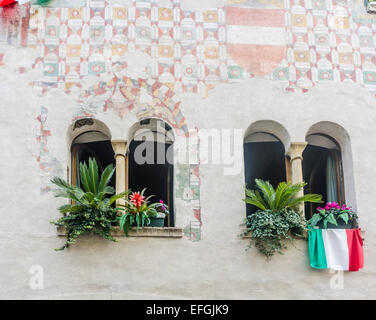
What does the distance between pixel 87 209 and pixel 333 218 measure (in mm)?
4003

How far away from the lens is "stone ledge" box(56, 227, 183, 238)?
13133mm

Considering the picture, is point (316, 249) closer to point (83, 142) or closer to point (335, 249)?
point (335, 249)

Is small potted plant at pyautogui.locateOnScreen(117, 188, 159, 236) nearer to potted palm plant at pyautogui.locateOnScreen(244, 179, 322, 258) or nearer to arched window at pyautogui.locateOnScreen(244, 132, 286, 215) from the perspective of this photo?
potted palm plant at pyautogui.locateOnScreen(244, 179, 322, 258)

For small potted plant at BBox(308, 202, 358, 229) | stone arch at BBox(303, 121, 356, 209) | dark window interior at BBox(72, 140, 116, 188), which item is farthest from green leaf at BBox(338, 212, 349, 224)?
dark window interior at BBox(72, 140, 116, 188)

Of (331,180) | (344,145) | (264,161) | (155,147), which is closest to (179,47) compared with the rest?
(155,147)

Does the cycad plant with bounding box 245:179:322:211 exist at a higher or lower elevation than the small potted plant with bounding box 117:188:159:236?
higher

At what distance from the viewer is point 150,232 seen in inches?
519

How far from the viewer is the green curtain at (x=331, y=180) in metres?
14.8

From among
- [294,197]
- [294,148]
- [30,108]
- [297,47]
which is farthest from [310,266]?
[30,108]

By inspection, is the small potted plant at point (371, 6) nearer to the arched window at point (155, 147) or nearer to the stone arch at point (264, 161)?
the stone arch at point (264, 161)

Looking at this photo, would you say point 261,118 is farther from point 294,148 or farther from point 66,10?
point 66,10

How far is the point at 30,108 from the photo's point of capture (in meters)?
13.9

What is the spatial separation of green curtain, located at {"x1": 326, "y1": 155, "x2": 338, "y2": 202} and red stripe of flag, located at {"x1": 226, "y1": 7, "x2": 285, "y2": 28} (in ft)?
8.74
